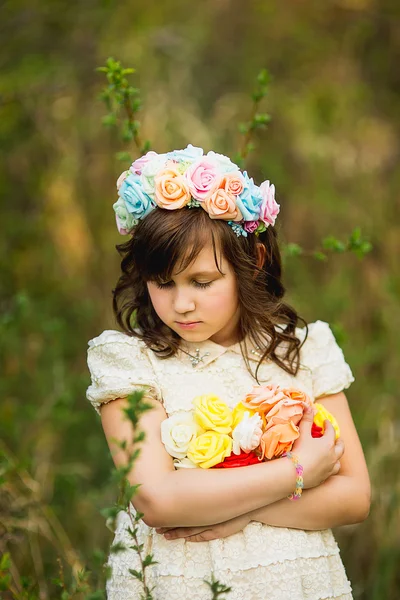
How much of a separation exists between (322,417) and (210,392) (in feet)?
1.13

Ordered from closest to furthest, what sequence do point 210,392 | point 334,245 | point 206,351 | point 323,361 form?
point 210,392
point 206,351
point 323,361
point 334,245

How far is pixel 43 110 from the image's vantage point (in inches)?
177

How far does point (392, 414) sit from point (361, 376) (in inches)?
10.7

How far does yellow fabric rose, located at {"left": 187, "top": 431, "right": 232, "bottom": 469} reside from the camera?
1907 millimetres

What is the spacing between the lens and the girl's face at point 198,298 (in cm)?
200

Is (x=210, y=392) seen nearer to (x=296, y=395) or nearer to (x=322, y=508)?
(x=296, y=395)

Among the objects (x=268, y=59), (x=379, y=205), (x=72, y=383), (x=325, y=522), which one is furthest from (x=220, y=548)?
(x=268, y=59)

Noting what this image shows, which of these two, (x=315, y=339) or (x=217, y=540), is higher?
(x=315, y=339)

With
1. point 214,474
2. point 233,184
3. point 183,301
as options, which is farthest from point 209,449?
point 233,184

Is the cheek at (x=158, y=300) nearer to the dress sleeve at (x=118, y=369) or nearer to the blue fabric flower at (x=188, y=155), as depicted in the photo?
the dress sleeve at (x=118, y=369)

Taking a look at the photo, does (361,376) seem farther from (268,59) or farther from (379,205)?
(268,59)

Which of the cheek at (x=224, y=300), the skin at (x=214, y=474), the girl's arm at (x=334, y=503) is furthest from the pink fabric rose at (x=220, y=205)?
the girl's arm at (x=334, y=503)

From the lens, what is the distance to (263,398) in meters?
1.97

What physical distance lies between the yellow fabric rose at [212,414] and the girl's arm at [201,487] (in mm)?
119
